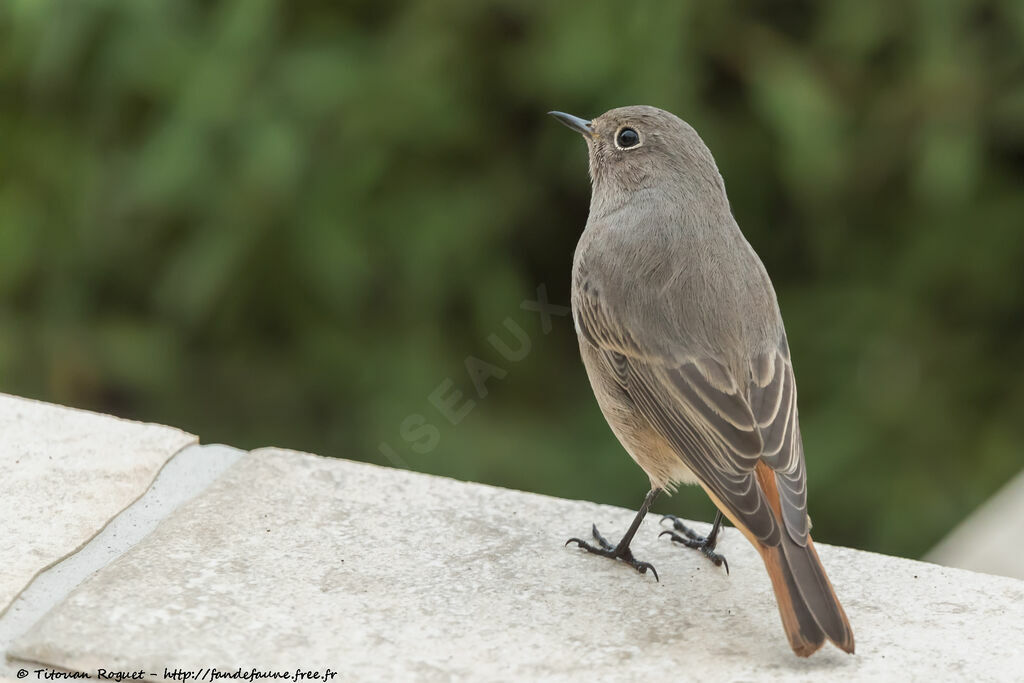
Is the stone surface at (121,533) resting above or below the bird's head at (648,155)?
below

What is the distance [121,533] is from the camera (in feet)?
7.76

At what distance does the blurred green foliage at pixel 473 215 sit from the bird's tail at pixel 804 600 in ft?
6.34

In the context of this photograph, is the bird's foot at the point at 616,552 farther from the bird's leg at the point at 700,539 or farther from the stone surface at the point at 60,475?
the stone surface at the point at 60,475

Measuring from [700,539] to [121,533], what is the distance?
1.23m

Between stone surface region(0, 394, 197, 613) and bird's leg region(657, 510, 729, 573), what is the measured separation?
1.07m

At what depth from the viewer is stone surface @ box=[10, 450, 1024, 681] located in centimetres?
205

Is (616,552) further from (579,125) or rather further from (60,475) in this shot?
(579,125)

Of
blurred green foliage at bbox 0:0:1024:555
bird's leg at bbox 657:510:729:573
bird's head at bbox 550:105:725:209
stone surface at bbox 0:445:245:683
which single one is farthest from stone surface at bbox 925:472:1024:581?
stone surface at bbox 0:445:245:683

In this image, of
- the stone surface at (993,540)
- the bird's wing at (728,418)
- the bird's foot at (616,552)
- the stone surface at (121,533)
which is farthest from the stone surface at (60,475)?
the stone surface at (993,540)

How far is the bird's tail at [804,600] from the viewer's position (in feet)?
7.04

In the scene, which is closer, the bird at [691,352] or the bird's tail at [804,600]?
the bird's tail at [804,600]

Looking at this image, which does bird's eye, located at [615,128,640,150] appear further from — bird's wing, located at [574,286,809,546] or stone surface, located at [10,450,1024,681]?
stone surface, located at [10,450,1024,681]

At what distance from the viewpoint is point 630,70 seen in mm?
3936

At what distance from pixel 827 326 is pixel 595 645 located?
252 cm
